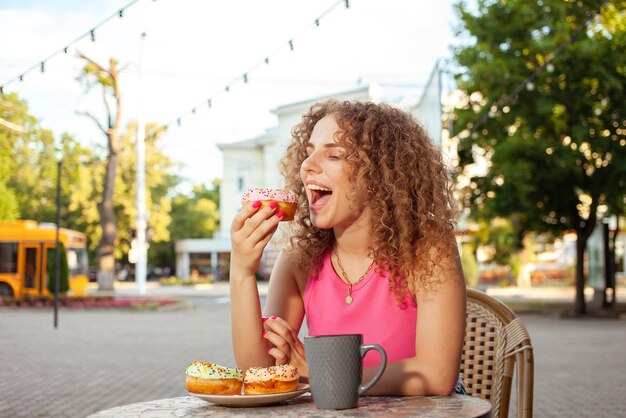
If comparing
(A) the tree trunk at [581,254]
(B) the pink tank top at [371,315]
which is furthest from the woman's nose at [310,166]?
(A) the tree trunk at [581,254]

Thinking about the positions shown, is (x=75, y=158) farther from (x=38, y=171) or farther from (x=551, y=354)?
(x=551, y=354)

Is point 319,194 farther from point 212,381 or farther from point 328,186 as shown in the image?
point 212,381

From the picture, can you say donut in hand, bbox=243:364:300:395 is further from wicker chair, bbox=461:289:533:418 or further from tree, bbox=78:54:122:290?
tree, bbox=78:54:122:290

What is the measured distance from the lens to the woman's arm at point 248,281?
2.33 metres

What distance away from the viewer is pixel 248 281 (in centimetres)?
241

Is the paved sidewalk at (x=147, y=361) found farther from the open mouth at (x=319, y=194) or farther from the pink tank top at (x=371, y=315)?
the open mouth at (x=319, y=194)

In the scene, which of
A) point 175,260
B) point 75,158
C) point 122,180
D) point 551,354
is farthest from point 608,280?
point 175,260

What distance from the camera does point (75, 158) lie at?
2277 cm

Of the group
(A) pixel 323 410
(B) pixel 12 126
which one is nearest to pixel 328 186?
(A) pixel 323 410

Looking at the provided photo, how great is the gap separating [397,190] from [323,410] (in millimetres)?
791

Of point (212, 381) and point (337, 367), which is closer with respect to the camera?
point (337, 367)

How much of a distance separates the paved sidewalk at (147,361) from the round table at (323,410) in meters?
6.10

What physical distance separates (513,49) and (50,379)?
1628 cm

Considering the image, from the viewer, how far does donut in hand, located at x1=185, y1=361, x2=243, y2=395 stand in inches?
83.5
